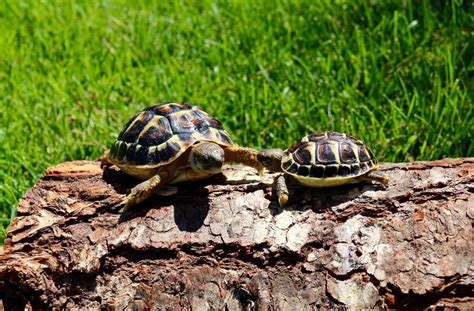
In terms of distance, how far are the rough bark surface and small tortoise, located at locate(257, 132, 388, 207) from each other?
0.09 m

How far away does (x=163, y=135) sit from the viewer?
348cm

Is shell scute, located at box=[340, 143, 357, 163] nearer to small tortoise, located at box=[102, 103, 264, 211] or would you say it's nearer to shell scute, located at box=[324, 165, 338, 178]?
shell scute, located at box=[324, 165, 338, 178]

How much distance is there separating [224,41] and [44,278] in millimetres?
3662

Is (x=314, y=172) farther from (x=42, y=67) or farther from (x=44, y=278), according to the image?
(x=42, y=67)

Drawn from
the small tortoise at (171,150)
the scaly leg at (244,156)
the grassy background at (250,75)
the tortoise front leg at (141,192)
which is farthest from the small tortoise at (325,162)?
the grassy background at (250,75)

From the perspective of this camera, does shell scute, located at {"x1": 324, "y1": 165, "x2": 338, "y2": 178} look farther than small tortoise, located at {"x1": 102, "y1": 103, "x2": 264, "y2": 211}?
No

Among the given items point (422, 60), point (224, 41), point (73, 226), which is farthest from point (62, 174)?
point (422, 60)

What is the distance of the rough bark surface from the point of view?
2.89 meters

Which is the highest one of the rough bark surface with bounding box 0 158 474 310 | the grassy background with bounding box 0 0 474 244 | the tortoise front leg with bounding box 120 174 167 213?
the grassy background with bounding box 0 0 474 244

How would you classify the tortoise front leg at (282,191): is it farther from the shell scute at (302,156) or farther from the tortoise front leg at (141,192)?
the tortoise front leg at (141,192)

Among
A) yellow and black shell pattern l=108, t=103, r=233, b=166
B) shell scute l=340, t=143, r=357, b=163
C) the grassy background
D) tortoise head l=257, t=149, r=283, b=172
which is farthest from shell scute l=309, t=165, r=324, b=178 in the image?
the grassy background

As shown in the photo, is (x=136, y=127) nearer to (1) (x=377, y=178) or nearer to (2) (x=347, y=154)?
(2) (x=347, y=154)

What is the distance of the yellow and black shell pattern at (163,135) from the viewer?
3439 millimetres

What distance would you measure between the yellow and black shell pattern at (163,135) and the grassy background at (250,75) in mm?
1292
